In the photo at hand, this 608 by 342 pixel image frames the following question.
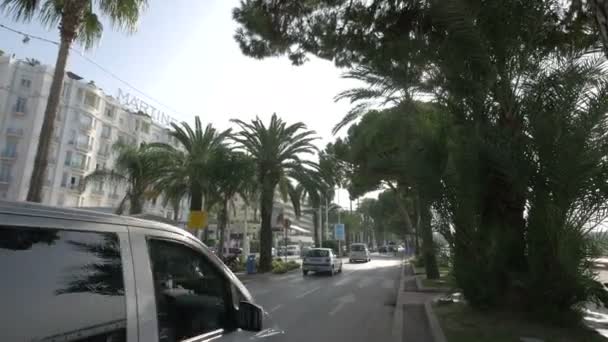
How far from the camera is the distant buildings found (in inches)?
1635

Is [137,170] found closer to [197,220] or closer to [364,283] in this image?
[197,220]

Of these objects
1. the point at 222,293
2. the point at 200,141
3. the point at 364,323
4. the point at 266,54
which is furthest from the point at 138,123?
the point at 222,293

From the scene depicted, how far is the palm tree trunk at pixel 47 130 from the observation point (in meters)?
9.52

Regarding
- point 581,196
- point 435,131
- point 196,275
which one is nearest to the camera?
point 196,275

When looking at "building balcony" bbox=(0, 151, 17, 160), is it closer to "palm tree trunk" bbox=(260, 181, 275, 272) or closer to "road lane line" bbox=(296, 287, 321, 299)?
"palm tree trunk" bbox=(260, 181, 275, 272)

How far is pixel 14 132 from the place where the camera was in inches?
1661

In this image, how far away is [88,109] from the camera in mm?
48281

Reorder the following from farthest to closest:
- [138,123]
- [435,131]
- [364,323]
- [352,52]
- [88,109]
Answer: [138,123] < [88,109] < [352,52] < [435,131] < [364,323]

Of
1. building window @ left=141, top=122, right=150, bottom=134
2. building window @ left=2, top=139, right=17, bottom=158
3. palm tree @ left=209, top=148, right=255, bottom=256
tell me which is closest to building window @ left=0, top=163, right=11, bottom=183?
building window @ left=2, top=139, right=17, bottom=158

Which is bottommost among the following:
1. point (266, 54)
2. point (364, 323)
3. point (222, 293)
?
point (364, 323)

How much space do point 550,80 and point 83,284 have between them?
31.0ft

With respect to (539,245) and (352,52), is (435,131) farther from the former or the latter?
(539,245)

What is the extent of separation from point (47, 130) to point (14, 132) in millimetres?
41341

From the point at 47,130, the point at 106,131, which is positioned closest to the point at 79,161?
the point at 106,131
